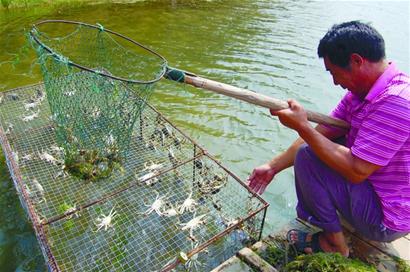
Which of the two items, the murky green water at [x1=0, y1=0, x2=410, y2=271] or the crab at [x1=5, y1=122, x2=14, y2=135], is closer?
the murky green water at [x1=0, y1=0, x2=410, y2=271]

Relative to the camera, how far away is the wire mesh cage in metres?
3.64

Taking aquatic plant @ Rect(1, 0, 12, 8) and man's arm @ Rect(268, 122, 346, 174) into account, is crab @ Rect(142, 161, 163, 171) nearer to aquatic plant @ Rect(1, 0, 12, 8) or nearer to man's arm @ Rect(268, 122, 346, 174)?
man's arm @ Rect(268, 122, 346, 174)

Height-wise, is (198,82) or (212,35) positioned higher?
(198,82)

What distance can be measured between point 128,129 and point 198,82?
1.48 metres

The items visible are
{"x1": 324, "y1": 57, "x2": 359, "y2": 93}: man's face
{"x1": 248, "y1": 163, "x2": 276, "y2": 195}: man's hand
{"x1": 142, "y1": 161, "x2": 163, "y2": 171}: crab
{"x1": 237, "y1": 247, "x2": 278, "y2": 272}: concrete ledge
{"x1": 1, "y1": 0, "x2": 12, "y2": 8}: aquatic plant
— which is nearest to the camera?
{"x1": 324, "y1": 57, "x2": 359, "y2": 93}: man's face

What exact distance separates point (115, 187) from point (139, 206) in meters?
0.45

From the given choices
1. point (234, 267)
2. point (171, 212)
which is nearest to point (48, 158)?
point (171, 212)

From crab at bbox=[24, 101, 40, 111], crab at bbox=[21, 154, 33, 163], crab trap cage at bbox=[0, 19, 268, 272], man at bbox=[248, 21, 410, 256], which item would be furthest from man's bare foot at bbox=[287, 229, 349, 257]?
crab at bbox=[24, 101, 40, 111]

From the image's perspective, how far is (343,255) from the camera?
3.04m

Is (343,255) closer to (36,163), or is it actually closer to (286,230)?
(286,230)

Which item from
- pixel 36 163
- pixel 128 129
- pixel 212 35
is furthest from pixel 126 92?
pixel 212 35

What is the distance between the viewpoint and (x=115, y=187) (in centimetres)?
448

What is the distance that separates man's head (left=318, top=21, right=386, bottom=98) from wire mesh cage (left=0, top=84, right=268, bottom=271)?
1309 millimetres

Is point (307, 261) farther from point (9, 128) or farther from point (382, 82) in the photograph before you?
point (9, 128)
